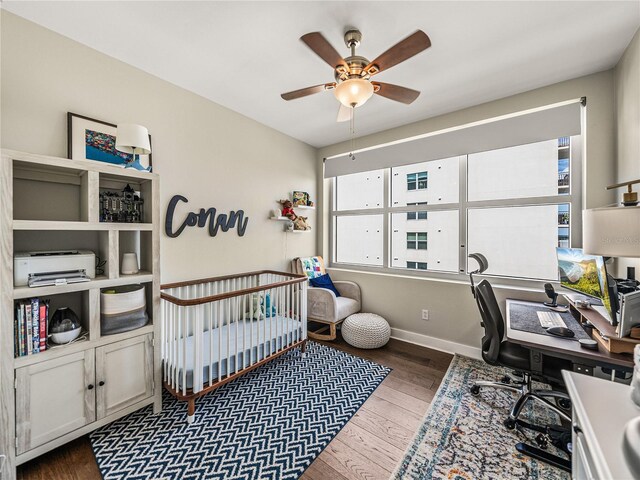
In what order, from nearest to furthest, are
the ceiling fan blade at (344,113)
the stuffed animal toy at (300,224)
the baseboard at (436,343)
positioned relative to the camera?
the ceiling fan blade at (344,113)
the baseboard at (436,343)
the stuffed animal toy at (300,224)

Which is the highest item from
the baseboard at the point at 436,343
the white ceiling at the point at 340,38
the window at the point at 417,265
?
the white ceiling at the point at 340,38

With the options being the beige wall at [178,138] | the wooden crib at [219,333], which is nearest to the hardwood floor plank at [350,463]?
the wooden crib at [219,333]

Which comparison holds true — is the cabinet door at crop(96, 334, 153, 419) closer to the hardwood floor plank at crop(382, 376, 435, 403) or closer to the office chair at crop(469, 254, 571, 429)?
the hardwood floor plank at crop(382, 376, 435, 403)

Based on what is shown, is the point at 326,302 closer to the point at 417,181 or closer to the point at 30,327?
the point at 417,181

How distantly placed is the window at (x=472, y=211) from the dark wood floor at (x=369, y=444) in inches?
53.4

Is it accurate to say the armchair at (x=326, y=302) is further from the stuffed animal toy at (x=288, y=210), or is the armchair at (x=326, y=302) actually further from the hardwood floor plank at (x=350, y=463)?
the hardwood floor plank at (x=350, y=463)

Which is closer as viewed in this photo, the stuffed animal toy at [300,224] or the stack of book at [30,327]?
the stack of book at [30,327]

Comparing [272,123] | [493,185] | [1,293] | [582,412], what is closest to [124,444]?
[1,293]

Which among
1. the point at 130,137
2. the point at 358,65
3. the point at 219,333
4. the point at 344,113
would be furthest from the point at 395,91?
the point at 219,333

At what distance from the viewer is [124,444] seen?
1623mm

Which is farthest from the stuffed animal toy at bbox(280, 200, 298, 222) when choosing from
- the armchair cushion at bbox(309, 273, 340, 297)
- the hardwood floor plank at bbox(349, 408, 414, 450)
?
the hardwood floor plank at bbox(349, 408, 414, 450)

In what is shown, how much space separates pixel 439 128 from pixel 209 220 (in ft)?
9.04

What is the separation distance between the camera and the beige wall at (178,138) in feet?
5.47

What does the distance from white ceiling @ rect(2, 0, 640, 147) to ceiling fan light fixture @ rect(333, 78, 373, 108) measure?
0.41 metres
